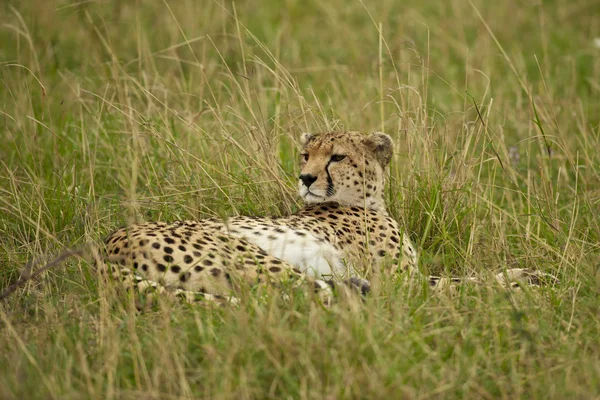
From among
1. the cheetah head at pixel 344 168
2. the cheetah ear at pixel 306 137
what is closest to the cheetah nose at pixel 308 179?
the cheetah head at pixel 344 168

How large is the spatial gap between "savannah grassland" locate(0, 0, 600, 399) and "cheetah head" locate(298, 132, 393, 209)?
0.21 meters

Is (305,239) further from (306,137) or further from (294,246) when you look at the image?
(306,137)

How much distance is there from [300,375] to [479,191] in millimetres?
2311

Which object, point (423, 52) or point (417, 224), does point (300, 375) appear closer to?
point (417, 224)

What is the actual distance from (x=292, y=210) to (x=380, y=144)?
54 cm

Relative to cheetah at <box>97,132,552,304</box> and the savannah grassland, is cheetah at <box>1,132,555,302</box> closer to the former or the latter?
cheetah at <box>97,132,552,304</box>

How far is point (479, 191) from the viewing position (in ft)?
15.4

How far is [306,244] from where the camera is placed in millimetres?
3729

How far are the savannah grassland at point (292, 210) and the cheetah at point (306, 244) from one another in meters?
0.12

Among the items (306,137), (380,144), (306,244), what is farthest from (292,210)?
(306,244)

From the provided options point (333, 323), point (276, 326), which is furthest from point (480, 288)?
point (276, 326)

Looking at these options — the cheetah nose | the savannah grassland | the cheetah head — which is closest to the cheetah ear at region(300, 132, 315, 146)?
the cheetah head

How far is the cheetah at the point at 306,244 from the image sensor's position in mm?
3309

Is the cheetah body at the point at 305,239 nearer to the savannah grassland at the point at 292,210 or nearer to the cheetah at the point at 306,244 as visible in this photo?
the cheetah at the point at 306,244
